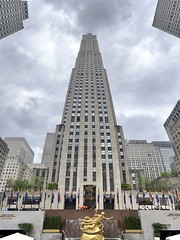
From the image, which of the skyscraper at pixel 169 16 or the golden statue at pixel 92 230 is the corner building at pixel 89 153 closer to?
the golden statue at pixel 92 230

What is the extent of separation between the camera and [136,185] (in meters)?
83.4

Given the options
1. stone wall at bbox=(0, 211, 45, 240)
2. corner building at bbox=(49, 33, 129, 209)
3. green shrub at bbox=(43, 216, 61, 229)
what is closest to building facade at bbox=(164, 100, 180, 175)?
corner building at bbox=(49, 33, 129, 209)

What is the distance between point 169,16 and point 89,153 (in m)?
88.2

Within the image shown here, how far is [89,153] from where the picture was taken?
7169 cm

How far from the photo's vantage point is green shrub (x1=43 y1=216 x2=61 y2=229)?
98.9 feet

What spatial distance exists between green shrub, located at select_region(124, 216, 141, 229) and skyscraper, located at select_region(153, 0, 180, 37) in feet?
332

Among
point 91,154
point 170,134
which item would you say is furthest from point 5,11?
point 170,134

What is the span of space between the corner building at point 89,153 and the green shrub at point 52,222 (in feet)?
59.0

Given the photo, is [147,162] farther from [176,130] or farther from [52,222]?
[52,222]

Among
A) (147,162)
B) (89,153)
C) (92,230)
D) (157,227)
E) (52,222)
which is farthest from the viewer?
(147,162)

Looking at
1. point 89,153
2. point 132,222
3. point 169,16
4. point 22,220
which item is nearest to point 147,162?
point 89,153

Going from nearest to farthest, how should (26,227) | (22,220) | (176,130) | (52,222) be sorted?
(26,227) → (22,220) → (52,222) → (176,130)

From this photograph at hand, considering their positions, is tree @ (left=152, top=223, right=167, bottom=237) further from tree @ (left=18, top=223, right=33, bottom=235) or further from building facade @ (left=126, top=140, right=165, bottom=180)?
building facade @ (left=126, top=140, right=165, bottom=180)

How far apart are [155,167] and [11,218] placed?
582ft
